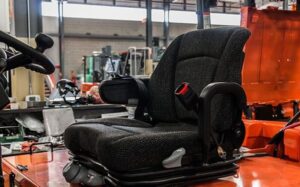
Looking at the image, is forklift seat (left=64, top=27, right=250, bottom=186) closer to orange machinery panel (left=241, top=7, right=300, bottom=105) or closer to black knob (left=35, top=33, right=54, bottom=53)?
black knob (left=35, top=33, right=54, bottom=53)

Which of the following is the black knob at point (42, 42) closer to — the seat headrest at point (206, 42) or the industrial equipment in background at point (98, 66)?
the seat headrest at point (206, 42)

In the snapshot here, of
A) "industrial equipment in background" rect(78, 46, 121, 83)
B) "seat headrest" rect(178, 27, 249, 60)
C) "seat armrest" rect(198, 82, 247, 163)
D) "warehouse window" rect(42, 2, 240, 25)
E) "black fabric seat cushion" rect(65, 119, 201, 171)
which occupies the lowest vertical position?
"industrial equipment in background" rect(78, 46, 121, 83)

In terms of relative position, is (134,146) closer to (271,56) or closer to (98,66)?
(271,56)

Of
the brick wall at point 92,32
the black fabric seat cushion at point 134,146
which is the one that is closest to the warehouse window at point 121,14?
the brick wall at point 92,32

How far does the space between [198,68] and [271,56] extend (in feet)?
4.52

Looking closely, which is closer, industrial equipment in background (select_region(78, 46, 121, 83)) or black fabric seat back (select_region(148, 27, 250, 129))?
black fabric seat back (select_region(148, 27, 250, 129))

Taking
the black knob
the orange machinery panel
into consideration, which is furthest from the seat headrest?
the orange machinery panel

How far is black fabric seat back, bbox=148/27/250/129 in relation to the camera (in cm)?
159

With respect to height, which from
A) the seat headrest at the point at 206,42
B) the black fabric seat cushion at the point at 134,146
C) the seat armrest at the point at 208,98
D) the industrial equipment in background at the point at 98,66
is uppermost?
the seat headrest at the point at 206,42

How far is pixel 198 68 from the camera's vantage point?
1.85 metres

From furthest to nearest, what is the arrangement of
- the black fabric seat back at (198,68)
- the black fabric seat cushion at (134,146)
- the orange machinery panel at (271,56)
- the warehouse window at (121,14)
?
the warehouse window at (121,14)
the orange machinery panel at (271,56)
the black fabric seat back at (198,68)
the black fabric seat cushion at (134,146)

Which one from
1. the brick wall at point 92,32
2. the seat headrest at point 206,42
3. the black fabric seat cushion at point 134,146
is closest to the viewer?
the black fabric seat cushion at point 134,146

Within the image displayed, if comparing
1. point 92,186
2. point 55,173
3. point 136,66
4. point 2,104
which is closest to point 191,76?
point 92,186

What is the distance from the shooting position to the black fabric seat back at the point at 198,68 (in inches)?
62.7
